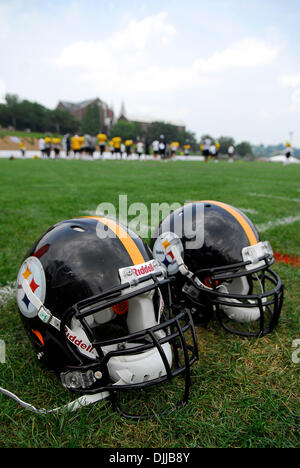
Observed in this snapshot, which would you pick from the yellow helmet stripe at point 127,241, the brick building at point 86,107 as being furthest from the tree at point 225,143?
the yellow helmet stripe at point 127,241

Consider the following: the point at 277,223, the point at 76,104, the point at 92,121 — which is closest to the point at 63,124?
the point at 92,121

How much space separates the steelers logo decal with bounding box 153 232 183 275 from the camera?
2252 millimetres

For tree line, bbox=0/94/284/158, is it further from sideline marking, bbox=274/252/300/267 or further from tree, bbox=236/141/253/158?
sideline marking, bbox=274/252/300/267

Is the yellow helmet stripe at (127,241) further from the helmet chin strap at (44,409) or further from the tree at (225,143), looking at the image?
the tree at (225,143)

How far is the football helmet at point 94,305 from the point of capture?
1.53 metres

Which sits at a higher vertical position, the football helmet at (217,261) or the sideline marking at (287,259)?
the football helmet at (217,261)

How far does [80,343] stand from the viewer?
1611 millimetres

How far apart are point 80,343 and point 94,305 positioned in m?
0.20

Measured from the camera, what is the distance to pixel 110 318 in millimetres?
1927

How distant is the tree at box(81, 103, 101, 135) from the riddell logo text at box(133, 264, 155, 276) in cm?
7480

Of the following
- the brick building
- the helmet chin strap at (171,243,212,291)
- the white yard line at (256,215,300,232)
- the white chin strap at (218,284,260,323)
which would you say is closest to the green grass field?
the white chin strap at (218,284,260,323)

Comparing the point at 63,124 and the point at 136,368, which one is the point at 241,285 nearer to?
the point at 136,368
